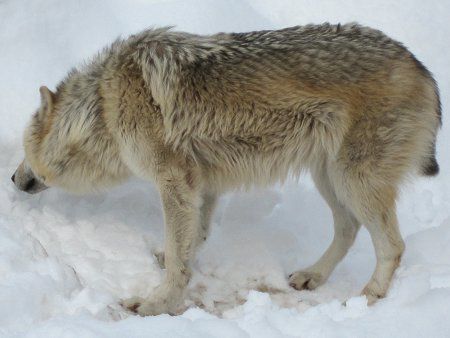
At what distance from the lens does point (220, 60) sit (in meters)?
4.90

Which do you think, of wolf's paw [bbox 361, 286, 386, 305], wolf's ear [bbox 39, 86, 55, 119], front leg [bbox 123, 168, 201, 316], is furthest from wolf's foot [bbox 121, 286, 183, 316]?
wolf's ear [bbox 39, 86, 55, 119]

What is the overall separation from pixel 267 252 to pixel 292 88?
1.58 m

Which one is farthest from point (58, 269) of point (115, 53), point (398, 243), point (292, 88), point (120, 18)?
point (120, 18)

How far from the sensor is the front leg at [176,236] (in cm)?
488

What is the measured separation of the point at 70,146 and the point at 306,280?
2094 millimetres

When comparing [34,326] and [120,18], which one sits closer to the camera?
[34,326]

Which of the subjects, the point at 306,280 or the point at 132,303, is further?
the point at 306,280

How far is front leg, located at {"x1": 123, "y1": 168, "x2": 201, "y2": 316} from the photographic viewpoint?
192 inches

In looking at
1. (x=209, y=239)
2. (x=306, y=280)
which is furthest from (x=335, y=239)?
(x=209, y=239)

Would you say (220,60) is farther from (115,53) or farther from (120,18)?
(120,18)

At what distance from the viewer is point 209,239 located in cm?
589

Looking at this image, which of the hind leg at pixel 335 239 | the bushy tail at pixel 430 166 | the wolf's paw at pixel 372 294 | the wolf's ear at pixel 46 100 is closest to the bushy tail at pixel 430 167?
the bushy tail at pixel 430 166

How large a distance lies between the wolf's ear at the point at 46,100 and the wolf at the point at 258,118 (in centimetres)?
20

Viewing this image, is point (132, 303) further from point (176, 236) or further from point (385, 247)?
point (385, 247)
